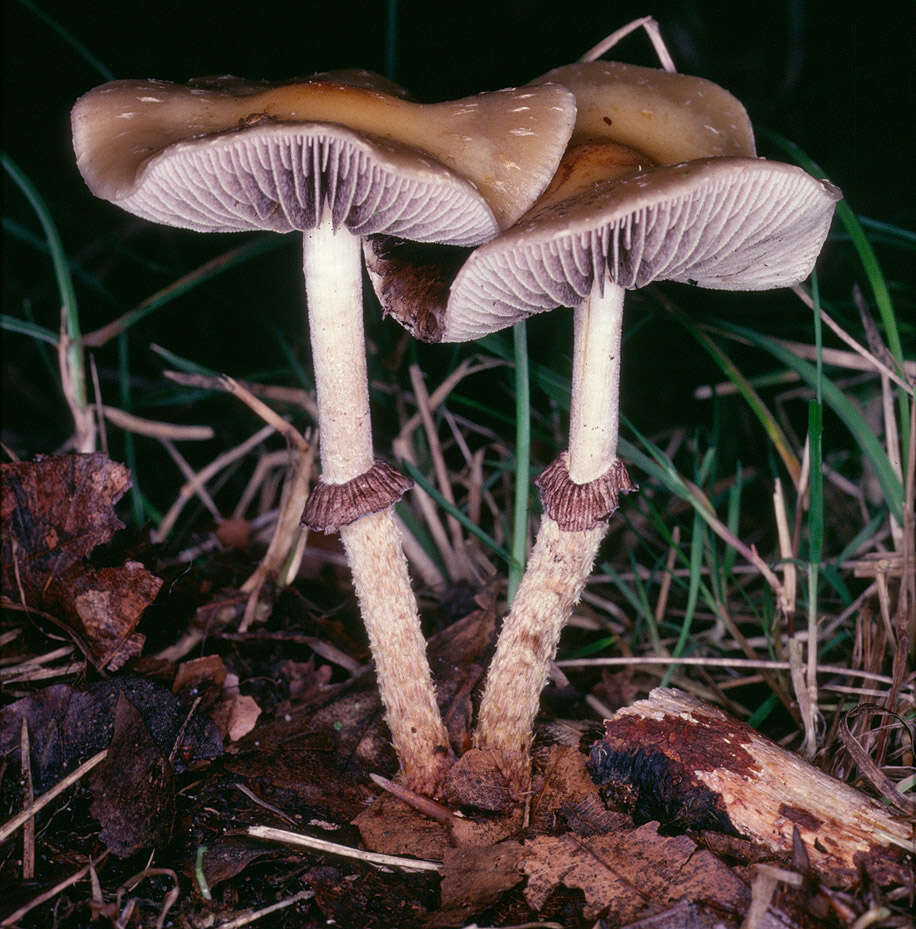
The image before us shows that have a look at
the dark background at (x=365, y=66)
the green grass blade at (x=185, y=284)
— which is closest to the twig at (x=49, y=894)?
the green grass blade at (x=185, y=284)

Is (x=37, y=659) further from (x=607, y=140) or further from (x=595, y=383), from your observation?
(x=607, y=140)

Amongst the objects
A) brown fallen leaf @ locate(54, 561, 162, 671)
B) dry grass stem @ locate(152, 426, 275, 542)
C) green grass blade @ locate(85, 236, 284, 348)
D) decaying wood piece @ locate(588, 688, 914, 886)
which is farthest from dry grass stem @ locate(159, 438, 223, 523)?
decaying wood piece @ locate(588, 688, 914, 886)

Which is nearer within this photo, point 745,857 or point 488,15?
point 745,857

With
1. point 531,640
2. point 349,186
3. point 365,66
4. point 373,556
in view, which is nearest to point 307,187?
point 349,186

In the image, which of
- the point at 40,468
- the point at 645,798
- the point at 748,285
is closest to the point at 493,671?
the point at 645,798

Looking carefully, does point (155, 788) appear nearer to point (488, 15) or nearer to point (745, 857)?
point (745, 857)

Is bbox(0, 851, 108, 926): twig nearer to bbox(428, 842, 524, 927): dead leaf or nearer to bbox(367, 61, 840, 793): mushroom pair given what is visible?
bbox(428, 842, 524, 927): dead leaf

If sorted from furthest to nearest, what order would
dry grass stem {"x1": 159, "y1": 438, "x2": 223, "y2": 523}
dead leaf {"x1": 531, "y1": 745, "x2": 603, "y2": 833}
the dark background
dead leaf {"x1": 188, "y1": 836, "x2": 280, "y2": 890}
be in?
the dark background < dry grass stem {"x1": 159, "y1": 438, "x2": 223, "y2": 523} < dead leaf {"x1": 531, "y1": 745, "x2": 603, "y2": 833} < dead leaf {"x1": 188, "y1": 836, "x2": 280, "y2": 890}
